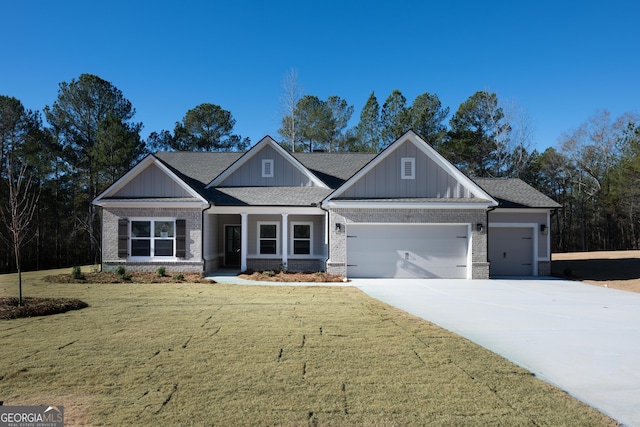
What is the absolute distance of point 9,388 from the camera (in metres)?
4.38

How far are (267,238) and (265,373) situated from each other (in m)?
13.6

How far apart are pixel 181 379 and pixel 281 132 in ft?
108

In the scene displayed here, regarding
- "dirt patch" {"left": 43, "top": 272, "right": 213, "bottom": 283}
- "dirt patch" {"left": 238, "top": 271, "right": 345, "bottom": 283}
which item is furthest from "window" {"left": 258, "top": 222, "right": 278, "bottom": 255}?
"dirt patch" {"left": 43, "top": 272, "right": 213, "bottom": 283}

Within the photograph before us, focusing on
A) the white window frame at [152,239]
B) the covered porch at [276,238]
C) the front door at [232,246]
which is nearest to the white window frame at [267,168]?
the covered porch at [276,238]

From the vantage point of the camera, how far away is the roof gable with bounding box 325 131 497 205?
16.4 meters

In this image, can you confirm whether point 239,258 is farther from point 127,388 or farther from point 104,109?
point 104,109

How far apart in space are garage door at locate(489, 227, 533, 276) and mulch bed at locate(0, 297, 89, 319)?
15.8 m

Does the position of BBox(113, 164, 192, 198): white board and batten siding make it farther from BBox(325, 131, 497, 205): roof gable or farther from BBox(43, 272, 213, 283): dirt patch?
BBox(325, 131, 497, 205): roof gable

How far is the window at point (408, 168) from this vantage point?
16.5 m

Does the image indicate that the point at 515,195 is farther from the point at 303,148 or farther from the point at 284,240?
the point at 303,148

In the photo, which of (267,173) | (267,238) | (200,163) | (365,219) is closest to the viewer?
(365,219)

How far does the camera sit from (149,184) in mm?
16812

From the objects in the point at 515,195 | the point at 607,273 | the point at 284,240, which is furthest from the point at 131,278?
the point at 607,273

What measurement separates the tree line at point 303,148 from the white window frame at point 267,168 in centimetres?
1498
